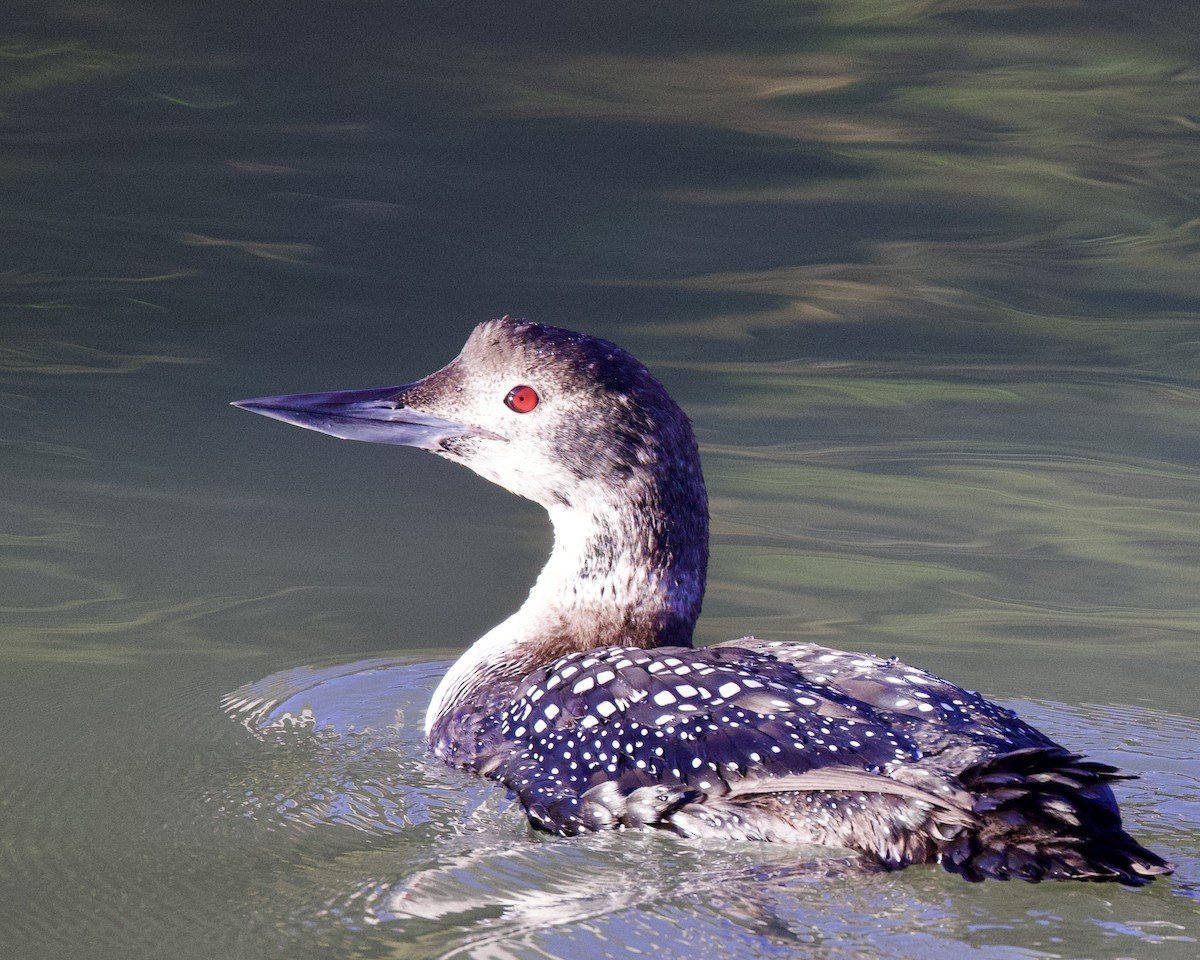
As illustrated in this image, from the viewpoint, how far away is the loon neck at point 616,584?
3.33 meters

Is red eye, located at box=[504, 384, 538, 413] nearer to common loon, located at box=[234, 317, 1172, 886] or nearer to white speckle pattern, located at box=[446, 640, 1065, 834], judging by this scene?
common loon, located at box=[234, 317, 1172, 886]

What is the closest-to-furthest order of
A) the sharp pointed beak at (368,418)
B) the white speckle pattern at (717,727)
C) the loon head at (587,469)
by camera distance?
1. the white speckle pattern at (717,727)
2. the loon head at (587,469)
3. the sharp pointed beak at (368,418)

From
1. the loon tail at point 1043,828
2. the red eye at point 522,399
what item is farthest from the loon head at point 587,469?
the loon tail at point 1043,828

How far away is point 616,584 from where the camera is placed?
3354mm

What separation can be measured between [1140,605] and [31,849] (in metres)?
2.85

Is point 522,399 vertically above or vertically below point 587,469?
above

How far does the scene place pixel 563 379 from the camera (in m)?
3.35

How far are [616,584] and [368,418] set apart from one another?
0.64 m

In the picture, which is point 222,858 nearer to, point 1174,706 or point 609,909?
point 609,909

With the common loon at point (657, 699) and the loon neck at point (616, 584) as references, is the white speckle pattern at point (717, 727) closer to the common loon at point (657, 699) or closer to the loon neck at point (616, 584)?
the common loon at point (657, 699)

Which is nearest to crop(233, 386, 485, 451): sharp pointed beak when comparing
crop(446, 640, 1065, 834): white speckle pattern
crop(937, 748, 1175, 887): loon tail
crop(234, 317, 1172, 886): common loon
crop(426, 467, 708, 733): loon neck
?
crop(234, 317, 1172, 886): common loon

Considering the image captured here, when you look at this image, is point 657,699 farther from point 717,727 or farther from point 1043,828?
point 1043,828

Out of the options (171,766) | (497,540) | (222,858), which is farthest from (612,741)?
(497,540)

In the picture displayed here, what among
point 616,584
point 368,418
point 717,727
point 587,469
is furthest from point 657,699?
point 368,418
